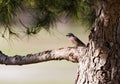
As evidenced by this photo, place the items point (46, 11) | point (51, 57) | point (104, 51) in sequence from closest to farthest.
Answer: point (104, 51)
point (51, 57)
point (46, 11)

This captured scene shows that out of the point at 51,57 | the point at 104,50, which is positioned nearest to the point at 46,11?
the point at 51,57

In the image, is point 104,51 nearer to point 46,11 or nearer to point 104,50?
point 104,50

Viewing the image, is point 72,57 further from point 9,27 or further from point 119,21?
point 9,27

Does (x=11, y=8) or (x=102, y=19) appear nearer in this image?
(x=102, y=19)

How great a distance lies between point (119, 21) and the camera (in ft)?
4.07

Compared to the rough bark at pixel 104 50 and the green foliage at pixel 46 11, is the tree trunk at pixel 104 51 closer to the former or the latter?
the rough bark at pixel 104 50

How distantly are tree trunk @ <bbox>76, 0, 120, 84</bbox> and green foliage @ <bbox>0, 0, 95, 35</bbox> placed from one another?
21cm

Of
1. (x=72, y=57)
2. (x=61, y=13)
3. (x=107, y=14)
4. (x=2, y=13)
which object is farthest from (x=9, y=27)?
(x=107, y=14)

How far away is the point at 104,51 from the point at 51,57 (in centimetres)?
17

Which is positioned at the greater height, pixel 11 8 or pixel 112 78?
pixel 11 8

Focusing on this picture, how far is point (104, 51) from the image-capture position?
1253 millimetres

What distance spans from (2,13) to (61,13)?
187 mm

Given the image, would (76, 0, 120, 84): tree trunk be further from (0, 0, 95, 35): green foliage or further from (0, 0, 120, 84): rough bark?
(0, 0, 95, 35): green foliage

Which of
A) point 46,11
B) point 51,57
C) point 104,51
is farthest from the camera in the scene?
point 46,11
